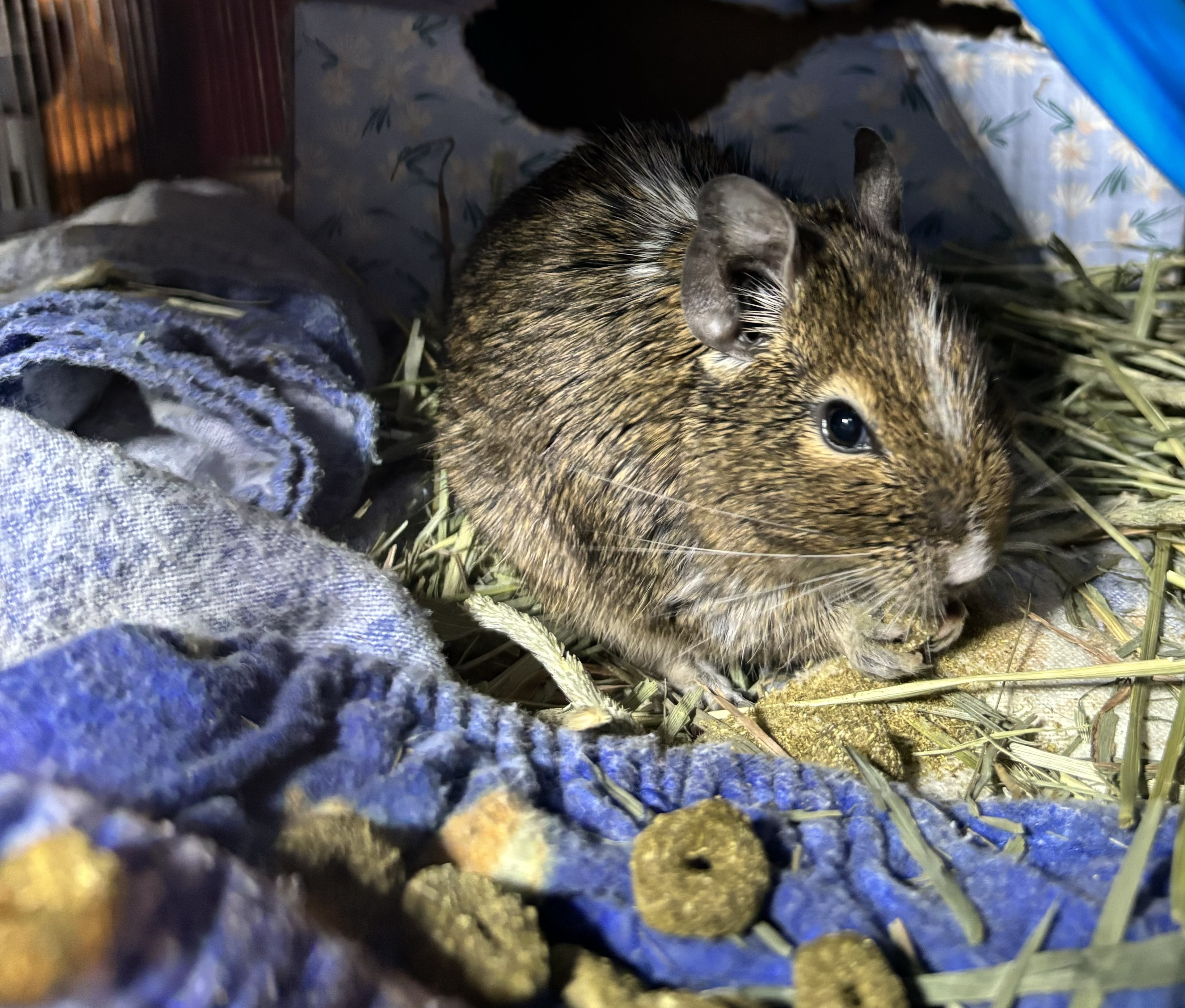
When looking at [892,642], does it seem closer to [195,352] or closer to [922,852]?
[922,852]

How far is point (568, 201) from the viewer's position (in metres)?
2.80

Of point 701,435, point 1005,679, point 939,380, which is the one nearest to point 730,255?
point 701,435

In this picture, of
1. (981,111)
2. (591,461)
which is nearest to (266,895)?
(591,461)

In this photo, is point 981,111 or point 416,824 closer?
point 416,824

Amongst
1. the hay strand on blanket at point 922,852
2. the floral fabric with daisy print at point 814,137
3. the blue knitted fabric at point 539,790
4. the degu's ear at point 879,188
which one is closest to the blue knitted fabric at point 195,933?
the blue knitted fabric at point 539,790

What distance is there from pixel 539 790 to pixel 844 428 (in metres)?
0.96

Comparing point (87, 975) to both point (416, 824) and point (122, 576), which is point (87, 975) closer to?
point (416, 824)

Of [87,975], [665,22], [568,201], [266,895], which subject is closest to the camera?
[87,975]

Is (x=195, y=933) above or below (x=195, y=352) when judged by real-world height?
below

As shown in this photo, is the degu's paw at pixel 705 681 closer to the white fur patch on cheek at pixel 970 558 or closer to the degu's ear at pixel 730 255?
the white fur patch on cheek at pixel 970 558

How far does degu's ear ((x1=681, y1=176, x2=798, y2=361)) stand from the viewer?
78.2 inches

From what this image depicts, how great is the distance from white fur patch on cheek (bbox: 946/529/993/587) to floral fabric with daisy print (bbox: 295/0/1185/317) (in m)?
2.09

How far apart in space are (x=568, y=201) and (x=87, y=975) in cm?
220

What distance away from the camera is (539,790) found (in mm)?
1939
